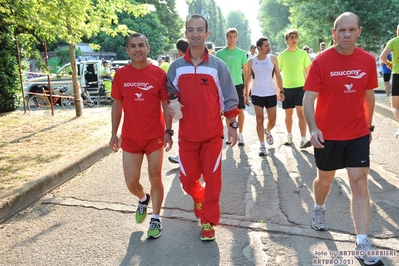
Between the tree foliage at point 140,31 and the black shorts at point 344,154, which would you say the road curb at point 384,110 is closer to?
the black shorts at point 344,154

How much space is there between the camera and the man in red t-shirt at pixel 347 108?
342cm

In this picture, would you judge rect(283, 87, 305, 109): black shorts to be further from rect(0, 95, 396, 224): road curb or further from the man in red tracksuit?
the man in red tracksuit

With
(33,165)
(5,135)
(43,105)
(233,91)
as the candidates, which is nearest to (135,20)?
(43,105)

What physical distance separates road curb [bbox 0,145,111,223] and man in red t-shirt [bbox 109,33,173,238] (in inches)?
66.3

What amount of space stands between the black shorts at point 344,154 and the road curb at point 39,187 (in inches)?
140

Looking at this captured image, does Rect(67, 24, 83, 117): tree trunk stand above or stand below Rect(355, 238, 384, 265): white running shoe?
above

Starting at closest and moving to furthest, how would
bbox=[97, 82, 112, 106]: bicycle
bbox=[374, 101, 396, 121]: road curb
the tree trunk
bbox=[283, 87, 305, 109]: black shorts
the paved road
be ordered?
the paved road, bbox=[283, 87, 305, 109]: black shorts, bbox=[374, 101, 396, 121]: road curb, the tree trunk, bbox=[97, 82, 112, 106]: bicycle

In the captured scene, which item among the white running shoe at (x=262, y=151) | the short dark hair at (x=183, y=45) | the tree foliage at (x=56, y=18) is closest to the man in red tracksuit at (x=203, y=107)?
the short dark hair at (x=183, y=45)

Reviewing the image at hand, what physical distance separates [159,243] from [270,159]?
3.45 meters

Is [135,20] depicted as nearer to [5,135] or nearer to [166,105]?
[5,135]

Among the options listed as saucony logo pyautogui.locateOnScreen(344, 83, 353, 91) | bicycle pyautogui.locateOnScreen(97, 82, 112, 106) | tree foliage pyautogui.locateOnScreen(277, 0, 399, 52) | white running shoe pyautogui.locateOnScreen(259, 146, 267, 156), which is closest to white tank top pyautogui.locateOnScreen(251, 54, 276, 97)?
white running shoe pyautogui.locateOnScreen(259, 146, 267, 156)

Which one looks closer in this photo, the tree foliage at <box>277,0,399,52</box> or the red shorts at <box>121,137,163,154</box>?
the red shorts at <box>121,137,163,154</box>

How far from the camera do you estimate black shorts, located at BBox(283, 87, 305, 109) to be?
296 inches

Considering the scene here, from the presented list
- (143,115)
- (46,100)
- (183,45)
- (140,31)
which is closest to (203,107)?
(143,115)
